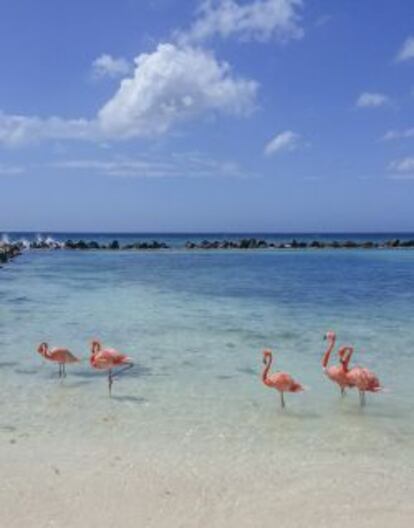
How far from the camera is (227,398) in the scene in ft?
34.2

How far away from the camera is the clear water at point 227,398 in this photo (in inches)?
289

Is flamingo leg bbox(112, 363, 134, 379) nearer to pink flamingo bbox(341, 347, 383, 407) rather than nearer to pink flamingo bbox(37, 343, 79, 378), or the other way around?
pink flamingo bbox(37, 343, 79, 378)

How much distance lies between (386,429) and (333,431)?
0.70 meters

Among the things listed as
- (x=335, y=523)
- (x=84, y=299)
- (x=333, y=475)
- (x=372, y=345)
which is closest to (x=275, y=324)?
(x=372, y=345)

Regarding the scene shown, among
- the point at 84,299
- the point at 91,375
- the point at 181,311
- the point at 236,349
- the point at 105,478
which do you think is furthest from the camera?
the point at 84,299

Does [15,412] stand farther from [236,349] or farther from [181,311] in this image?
[181,311]

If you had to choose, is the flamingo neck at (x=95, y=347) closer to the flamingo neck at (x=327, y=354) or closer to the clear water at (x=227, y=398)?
the clear water at (x=227, y=398)

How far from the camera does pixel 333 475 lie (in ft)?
23.9

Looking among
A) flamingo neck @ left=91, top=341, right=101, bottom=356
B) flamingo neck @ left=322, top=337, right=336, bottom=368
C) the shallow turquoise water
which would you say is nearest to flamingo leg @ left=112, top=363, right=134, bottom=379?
the shallow turquoise water

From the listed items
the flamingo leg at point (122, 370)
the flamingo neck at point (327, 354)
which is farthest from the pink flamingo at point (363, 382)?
the flamingo leg at point (122, 370)

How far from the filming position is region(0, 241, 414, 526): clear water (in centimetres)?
735

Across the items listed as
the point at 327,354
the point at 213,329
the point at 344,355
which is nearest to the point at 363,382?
the point at 344,355

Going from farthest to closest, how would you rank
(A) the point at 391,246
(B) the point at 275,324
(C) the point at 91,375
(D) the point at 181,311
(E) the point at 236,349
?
1. (A) the point at 391,246
2. (D) the point at 181,311
3. (B) the point at 275,324
4. (E) the point at 236,349
5. (C) the point at 91,375

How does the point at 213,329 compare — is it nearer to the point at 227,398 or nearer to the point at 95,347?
the point at 95,347
